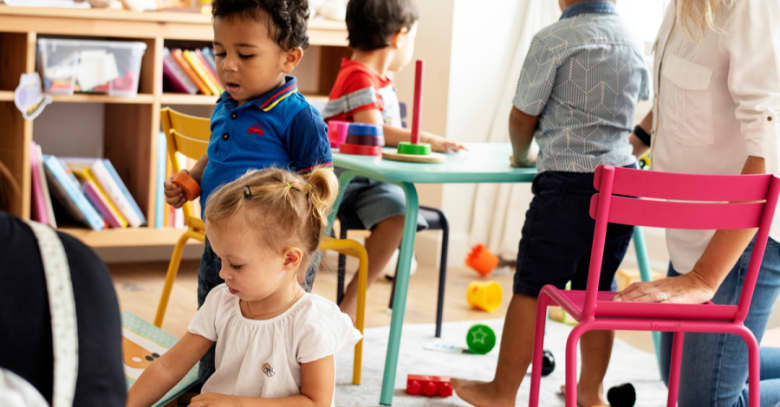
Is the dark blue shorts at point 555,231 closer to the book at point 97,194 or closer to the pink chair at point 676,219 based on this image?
the pink chair at point 676,219

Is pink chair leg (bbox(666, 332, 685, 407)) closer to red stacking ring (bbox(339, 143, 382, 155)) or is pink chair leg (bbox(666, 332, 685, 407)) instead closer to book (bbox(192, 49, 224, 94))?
red stacking ring (bbox(339, 143, 382, 155))

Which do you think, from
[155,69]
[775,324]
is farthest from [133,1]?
[775,324]

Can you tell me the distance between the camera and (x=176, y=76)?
3.28m

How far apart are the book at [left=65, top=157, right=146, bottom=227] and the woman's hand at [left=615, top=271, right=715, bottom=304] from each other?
6.97 feet

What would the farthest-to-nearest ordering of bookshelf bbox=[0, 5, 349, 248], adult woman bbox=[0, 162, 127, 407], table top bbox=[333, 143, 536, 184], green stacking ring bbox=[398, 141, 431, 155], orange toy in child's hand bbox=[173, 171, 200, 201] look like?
bookshelf bbox=[0, 5, 349, 248], green stacking ring bbox=[398, 141, 431, 155], table top bbox=[333, 143, 536, 184], orange toy in child's hand bbox=[173, 171, 200, 201], adult woman bbox=[0, 162, 127, 407]

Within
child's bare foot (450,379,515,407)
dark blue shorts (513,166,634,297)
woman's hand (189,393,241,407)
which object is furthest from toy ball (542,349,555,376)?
woman's hand (189,393,241,407)

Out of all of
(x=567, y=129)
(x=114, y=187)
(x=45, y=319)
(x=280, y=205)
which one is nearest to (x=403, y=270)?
(x=567, y=129)

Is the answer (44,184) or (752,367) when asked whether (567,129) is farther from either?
(44,184)

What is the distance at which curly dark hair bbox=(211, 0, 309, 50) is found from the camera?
158 centimetres

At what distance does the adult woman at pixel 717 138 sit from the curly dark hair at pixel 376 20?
885 mm

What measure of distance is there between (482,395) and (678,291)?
67cm

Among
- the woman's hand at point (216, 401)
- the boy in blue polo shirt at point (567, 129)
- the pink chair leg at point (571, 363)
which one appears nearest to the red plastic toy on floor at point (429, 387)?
the boy in blue polo shirt at point (567, 129)

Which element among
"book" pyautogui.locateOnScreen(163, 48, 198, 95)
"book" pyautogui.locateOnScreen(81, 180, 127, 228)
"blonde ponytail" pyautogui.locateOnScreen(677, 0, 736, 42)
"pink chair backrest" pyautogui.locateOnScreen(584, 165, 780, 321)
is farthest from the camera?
Result: "book" pyautogui.locateOnScreen(163, 48, 198, 95)

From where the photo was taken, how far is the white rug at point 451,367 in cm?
224
